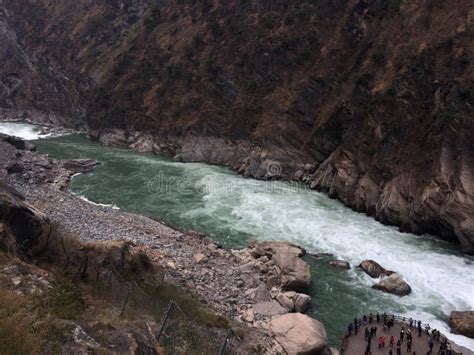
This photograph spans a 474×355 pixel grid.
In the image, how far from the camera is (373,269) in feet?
96.5

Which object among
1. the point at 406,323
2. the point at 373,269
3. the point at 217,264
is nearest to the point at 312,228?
the point at 373,269

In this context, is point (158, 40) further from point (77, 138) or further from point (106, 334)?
point (106, 334)

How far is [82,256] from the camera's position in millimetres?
15781

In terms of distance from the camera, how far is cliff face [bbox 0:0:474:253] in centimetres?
3788

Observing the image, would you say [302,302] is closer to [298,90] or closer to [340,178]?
[340,178]

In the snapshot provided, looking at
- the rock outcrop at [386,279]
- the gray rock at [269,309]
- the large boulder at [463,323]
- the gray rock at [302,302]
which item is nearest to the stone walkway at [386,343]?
the large boulder at [463,323]

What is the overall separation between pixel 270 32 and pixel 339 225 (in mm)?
38164

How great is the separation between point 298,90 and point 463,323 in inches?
1602

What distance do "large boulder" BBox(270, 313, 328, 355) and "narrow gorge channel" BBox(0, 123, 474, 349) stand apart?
1.55 metres

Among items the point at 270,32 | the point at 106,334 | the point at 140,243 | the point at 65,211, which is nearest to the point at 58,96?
the point at 270,32

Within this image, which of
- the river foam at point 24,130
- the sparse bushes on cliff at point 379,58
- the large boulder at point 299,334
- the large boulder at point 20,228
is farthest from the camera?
the river foam at point 24,130

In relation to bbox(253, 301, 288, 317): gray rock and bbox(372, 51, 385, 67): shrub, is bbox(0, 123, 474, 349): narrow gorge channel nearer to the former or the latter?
bbox(253, 301, 288, 317): gray rock

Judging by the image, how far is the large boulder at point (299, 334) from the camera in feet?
67.3

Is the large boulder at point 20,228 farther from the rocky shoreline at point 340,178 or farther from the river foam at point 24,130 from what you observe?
the river foam at point 24,130
